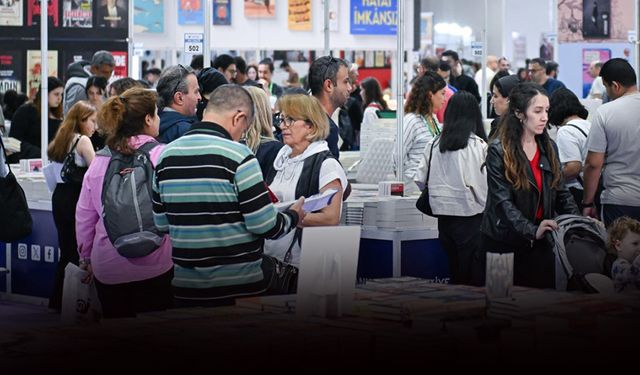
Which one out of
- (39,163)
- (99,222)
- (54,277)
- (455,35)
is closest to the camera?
(99,222)

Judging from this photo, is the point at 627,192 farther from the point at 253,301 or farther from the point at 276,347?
the point at 276,347

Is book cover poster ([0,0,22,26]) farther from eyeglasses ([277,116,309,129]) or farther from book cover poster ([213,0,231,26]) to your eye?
eyeglasses ([277,116,309,129])

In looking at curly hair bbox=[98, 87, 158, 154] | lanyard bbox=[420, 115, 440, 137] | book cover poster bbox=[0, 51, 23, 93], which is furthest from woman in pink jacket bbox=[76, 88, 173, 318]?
book cover poster bbox=[0, 51, 23, 93]

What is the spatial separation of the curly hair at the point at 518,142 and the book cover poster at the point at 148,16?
9172mm

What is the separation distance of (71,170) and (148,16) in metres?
7.97

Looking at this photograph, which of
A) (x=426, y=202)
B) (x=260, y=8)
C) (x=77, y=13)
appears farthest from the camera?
(x=260, y=8)

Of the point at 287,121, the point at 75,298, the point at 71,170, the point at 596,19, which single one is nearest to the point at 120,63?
the point at 71,170

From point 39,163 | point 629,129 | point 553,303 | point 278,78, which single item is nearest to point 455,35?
point 278,78

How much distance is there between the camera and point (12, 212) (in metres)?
7.17

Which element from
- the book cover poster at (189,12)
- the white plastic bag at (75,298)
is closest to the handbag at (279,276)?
the white plastic bag at (75,298)

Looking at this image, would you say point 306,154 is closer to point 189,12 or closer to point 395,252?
point 395,252

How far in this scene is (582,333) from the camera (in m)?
3.52

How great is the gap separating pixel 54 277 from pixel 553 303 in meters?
4.77

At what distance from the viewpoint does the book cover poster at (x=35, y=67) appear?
11453mm
